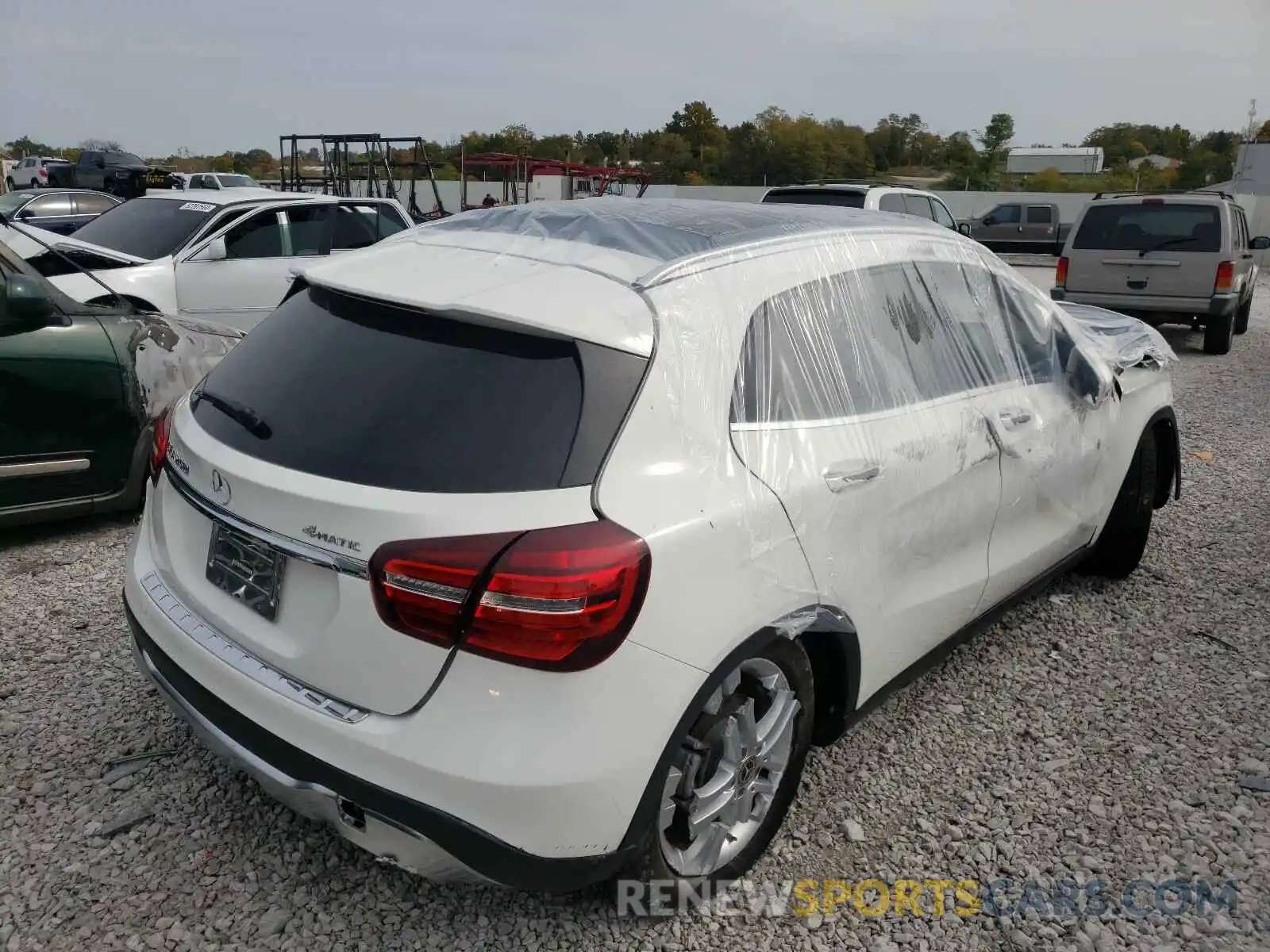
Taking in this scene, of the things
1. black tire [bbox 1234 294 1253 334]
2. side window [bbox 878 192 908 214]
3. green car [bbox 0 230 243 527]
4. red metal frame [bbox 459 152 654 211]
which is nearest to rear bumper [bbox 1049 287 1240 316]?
black tire [bbox 1234 294 1253 334]

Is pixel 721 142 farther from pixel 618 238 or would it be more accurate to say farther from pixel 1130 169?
pixel 618 238

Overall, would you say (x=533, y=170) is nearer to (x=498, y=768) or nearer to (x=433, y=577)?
(x=433, y=577)

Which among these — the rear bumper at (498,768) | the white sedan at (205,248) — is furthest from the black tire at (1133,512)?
the white sedan at (205,248)

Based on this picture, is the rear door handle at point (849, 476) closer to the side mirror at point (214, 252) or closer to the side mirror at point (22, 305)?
the side mirror at point (22, 305)

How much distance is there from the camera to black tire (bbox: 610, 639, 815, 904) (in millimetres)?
2156

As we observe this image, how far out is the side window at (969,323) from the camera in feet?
10.0

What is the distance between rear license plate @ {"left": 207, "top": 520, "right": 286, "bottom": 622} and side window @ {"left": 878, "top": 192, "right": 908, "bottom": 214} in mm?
9303

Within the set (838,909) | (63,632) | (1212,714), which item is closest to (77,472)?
(63,632)

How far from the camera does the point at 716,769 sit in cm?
228

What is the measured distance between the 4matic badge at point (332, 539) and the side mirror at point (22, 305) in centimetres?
311

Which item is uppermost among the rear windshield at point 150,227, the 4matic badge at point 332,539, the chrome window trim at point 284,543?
the rear windshield at point 150,227

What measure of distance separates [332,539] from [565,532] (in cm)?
48

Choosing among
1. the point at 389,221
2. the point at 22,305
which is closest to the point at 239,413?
the point at 22,305

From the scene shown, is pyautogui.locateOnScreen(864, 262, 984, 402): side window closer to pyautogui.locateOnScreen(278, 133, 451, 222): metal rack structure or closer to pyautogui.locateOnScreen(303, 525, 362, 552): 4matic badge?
pyautogui.locateOnScreen(303, 525, 362, 552): 4matic badge
